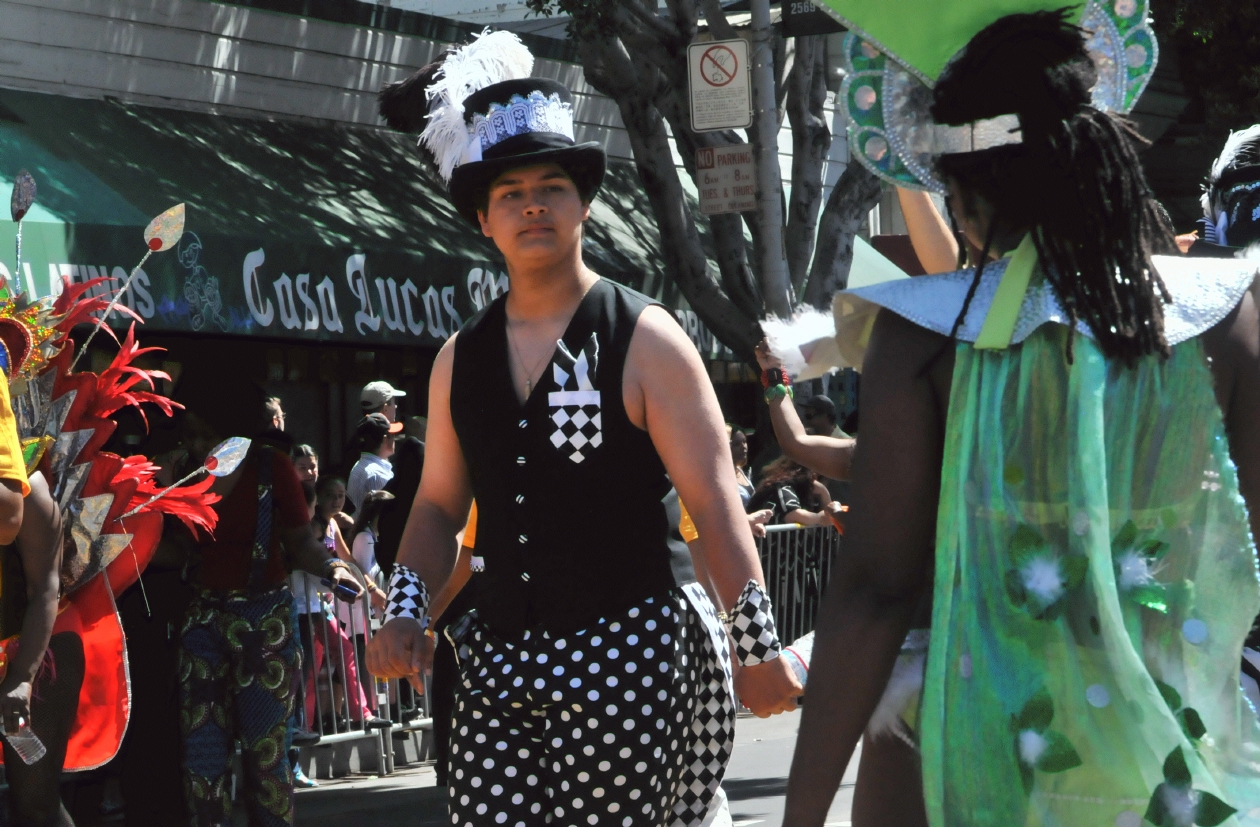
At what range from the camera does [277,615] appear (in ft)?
22.5

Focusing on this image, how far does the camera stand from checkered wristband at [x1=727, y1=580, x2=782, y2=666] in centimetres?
332

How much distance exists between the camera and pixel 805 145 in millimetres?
15188

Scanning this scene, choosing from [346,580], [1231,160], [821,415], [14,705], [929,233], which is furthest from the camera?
[821,415]

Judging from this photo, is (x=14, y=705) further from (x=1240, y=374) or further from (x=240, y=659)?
(x=1240, y=374)

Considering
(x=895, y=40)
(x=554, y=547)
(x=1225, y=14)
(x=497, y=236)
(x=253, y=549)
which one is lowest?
(x=253, y=549)

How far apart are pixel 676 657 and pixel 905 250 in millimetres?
1166

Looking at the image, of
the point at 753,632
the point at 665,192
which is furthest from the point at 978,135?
the point at 665,192

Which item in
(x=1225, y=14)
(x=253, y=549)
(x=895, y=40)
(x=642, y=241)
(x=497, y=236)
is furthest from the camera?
(x=1225, y=14)

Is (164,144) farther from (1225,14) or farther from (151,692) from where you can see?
(1225,14)

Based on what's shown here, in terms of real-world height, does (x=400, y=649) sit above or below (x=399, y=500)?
above

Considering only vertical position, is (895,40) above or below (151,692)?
above

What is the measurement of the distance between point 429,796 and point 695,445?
5699mm

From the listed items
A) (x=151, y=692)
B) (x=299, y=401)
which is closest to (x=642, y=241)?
(x=299, y=401)

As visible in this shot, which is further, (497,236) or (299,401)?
(299,401)
